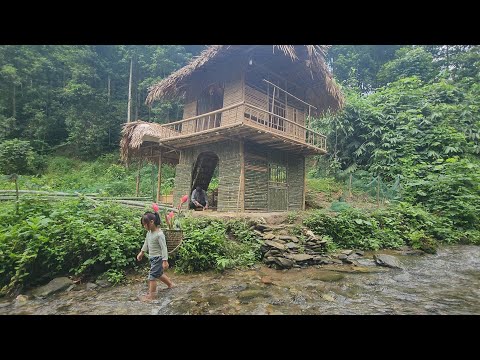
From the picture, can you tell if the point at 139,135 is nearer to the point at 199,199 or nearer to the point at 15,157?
the point at 199,199

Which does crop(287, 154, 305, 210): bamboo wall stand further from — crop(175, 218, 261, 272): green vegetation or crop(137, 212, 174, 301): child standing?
crop(137, 212, 174, 301): child standing

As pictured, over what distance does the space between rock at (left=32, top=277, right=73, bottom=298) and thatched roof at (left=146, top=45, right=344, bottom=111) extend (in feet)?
25.4

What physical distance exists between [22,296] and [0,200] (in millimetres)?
4813

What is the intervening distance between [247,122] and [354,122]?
12.0m

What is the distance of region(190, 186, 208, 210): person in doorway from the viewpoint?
11292 mm

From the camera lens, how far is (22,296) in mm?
4531

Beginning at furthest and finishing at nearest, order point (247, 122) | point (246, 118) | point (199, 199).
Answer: point (199, 199)
point (246, 118)
point (247, 122)

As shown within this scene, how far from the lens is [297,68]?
10953mm

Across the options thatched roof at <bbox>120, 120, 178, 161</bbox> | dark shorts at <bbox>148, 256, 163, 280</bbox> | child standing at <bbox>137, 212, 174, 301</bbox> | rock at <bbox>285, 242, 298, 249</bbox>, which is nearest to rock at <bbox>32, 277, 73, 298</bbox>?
child standing at <bbox>137, 212, 174, 301</bbox>

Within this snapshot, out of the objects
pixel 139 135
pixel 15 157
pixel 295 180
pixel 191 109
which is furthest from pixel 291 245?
pixel 15 157

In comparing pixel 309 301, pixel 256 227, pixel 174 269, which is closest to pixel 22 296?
pixel 174 269

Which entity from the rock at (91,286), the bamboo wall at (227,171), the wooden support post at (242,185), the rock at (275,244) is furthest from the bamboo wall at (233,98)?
the rock at (91,286)

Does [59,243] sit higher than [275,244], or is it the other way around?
[59,243]

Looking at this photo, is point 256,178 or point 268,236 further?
point 256,178
